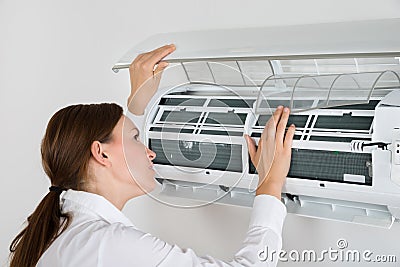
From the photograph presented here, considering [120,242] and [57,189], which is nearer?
[120,242]

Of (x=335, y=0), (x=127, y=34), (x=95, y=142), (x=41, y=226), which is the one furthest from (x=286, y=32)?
(x=127, y=34)

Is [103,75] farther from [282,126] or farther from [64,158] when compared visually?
[282,126]

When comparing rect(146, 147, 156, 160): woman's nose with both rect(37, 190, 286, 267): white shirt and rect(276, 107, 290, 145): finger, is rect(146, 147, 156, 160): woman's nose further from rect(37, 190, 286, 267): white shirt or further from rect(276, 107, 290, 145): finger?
rect(276, 107, 290, 145): finger

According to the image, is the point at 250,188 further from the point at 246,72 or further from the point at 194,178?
the point at 246,72

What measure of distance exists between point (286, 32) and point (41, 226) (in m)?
0.58

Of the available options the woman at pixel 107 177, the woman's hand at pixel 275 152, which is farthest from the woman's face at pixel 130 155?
the woman's hand at pixel 275 152

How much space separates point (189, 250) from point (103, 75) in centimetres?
83

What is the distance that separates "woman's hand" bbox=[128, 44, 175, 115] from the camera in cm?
129

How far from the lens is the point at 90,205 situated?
4.19 feet

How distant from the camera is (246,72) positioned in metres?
1.28

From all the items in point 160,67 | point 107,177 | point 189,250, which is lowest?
point 189,250

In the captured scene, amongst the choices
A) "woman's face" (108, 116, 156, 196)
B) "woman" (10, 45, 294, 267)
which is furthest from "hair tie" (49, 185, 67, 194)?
"woman's face" (108, 116, 156, 196)

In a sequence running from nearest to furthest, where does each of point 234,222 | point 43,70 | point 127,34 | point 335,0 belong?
Result: point 335,0 < point 234,222 < point 127,34 < point 43,70

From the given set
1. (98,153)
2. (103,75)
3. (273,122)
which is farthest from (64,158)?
(103,75)
